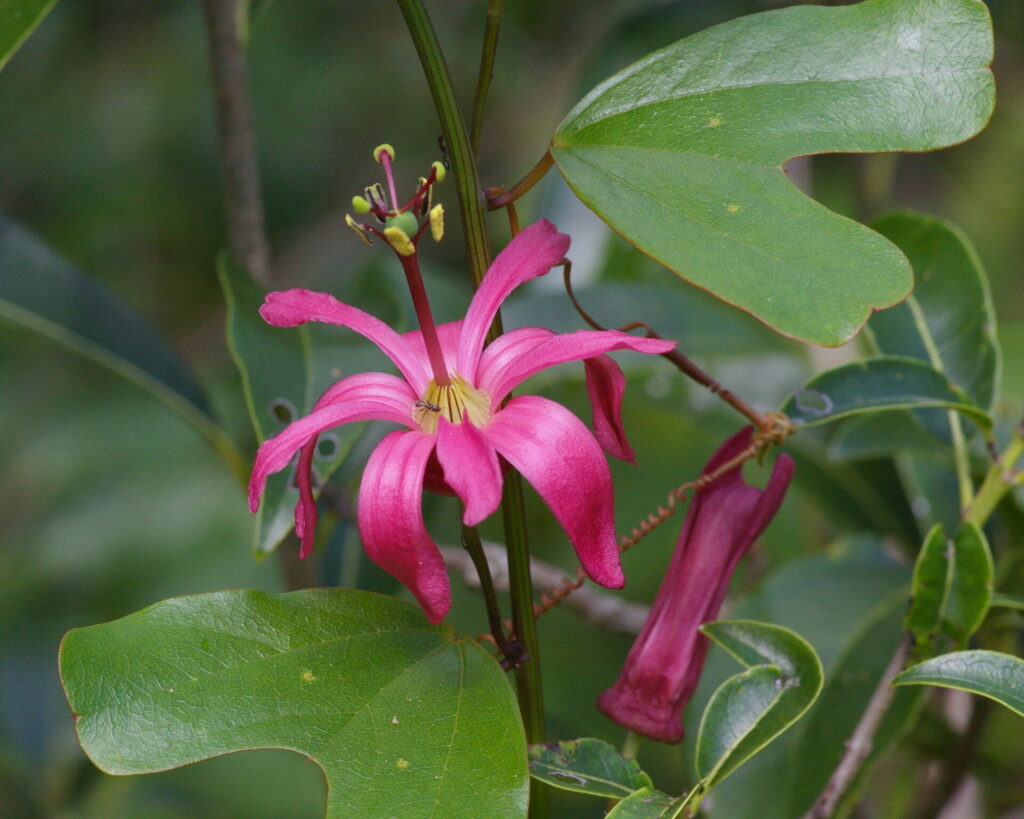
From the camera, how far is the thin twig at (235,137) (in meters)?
0.98

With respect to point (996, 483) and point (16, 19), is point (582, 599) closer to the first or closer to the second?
point (996, 483)

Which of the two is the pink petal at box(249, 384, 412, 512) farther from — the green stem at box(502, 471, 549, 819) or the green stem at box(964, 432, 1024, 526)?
the green stem at box(964, 432, 1024, 526)

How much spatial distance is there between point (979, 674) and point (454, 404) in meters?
0.34

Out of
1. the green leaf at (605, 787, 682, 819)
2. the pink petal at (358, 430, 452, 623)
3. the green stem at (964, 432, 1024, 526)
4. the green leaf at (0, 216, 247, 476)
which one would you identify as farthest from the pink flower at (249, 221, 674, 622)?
the green leaf at (0, 216, 247, 476)

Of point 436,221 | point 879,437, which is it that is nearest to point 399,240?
point 436,221

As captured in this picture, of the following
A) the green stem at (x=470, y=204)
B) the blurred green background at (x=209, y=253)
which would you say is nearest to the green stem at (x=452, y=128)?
the green stem at (x=470, y=204)

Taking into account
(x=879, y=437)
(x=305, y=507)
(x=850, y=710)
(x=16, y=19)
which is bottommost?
(x=850, y=710)

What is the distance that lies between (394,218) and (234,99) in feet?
1.54

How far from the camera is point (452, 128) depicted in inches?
23.4

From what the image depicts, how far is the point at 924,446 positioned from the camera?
3.33 ft

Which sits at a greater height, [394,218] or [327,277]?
[394,218]

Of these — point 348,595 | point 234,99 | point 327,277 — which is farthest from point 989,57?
point 327,277

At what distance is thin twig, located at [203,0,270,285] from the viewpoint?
0.98m

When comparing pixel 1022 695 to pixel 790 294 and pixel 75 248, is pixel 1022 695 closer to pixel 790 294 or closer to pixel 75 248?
pixel 790 294
